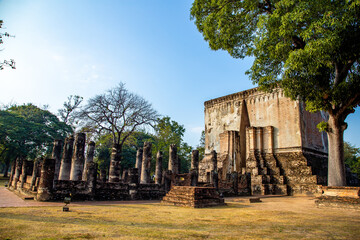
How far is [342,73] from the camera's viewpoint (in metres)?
9.30

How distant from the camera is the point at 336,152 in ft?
30.9

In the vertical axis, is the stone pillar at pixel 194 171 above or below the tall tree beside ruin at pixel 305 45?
below

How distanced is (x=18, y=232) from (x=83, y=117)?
15.9m

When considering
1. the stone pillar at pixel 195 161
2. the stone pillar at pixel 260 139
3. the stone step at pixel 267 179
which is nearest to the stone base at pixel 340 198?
the stone step at pixel 267 179

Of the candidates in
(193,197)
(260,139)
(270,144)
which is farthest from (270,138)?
(193,197)

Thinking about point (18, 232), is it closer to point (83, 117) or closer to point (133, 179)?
point (133, 179)

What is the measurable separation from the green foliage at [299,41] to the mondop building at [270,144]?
9.24 m

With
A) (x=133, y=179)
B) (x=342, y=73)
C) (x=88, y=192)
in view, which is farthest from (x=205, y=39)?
(x=88, y=192)

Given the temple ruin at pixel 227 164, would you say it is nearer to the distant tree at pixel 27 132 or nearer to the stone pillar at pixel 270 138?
the stone pillar at pixel 270 138

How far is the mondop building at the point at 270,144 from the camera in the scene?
17.7 meters

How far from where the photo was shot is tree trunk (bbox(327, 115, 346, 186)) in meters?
9.30

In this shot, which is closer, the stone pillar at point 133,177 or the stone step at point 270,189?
the stone pillar at point 133,177

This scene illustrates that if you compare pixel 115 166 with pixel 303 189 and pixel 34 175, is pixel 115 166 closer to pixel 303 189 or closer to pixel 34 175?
pixel 34 175

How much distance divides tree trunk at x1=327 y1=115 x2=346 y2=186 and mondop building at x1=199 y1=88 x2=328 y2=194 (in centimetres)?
787
